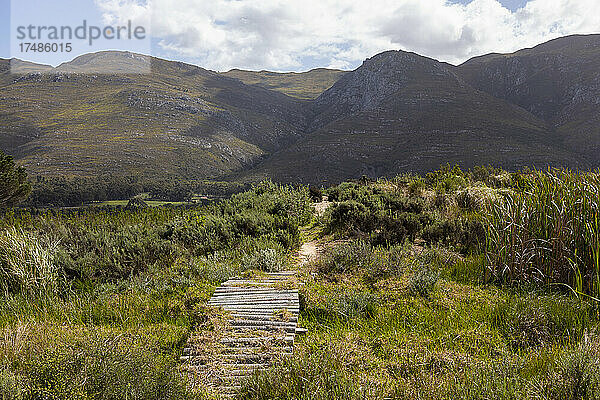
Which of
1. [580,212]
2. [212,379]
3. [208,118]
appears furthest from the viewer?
[208,118]

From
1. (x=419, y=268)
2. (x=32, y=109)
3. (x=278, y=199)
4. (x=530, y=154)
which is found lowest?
(x=419, y=268)

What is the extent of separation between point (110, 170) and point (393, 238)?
71229 millimetres

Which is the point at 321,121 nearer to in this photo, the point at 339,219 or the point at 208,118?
the point at 208,118

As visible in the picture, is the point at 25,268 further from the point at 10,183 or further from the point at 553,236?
the point at 10,183

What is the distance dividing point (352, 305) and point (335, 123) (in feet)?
350

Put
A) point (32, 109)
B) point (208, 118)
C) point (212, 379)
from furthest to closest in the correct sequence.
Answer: point (208, 118), point (32, 109), point (212, 379)

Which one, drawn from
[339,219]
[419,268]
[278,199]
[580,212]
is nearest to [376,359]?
[419,268]

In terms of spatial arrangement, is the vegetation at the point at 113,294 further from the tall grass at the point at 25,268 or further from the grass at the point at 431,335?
the grass at the point at 431,335

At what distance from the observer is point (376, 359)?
2945 millimetres

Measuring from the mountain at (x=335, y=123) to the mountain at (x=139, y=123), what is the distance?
1.66 feet

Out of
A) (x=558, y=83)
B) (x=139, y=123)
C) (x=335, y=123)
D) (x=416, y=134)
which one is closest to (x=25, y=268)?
(x=416, y=134)

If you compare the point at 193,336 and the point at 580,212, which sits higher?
the point at 580,212

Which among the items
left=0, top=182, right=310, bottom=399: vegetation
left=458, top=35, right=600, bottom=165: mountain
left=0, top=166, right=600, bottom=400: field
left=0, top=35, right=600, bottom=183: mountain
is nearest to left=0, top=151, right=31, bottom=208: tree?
left=0, top=182, right=310, bottom=399: vegetation

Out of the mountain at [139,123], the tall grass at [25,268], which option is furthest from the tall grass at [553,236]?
the mountain at [139,123]
